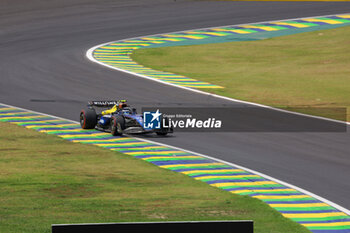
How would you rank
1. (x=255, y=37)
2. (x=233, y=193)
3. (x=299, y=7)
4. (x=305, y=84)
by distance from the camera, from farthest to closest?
(x=299, y=7)
(x=255, y=37)
(x=305, y=84)
(x=233, y=193)

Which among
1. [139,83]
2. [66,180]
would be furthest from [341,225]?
[139,83]

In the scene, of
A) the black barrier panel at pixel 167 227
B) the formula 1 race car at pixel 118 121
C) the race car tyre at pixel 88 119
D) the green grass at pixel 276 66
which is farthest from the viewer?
the green grass at pixel 276 66

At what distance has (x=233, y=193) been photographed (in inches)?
715

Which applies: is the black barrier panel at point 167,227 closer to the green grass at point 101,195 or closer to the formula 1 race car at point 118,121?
the green grass at point 101,195

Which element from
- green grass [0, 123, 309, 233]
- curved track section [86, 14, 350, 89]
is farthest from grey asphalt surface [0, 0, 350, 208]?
green grass [0, 123, 309, 233]

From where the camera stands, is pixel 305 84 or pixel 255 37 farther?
pixel 255 37

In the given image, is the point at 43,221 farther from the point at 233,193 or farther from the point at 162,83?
the point at 162,83

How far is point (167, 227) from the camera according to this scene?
9.62 metres

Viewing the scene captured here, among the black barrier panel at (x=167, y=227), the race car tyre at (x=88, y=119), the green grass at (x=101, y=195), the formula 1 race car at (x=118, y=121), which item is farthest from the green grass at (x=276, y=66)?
the black barrier panel at (x=167, y=227)

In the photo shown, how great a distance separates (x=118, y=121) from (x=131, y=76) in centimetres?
1339

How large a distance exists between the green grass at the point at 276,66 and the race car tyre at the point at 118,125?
923 centimetres

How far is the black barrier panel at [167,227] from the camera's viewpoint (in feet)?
30.8

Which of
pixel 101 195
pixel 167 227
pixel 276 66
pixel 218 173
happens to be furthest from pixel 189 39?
pixel 167 227

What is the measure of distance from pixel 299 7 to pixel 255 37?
1091 centimetres
